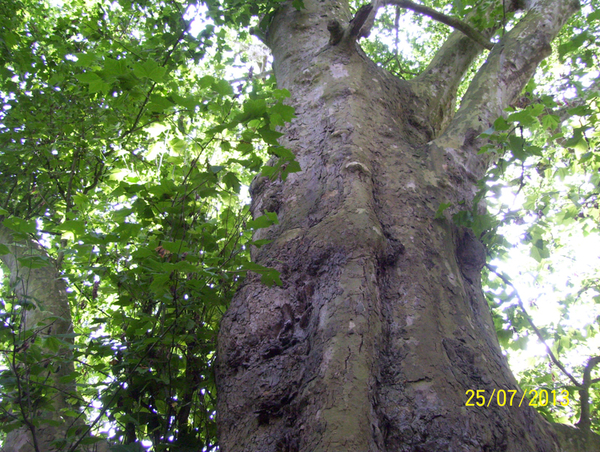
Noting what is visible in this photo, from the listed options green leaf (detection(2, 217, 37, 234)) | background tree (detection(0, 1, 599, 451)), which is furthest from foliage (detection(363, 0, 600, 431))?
green leaf (detection(2, 217, 37, 234))

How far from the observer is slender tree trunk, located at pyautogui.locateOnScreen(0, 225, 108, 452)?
Answer: 1.36 meters

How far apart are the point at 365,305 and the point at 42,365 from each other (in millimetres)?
1546

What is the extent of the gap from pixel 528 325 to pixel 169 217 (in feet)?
8.30

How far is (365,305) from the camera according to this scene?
1.21m

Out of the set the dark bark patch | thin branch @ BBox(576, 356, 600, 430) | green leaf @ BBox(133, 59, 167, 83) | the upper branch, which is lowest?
thin branch @ BBox(576, 356, 600, 430)

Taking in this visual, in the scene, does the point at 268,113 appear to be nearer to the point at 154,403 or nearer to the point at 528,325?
the point at 154,403

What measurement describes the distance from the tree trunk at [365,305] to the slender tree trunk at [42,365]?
2.20 ft

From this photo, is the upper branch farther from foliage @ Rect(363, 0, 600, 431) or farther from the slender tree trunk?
Answer: the slender tree trunk

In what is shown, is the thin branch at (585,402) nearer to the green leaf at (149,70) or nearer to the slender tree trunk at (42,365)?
the slender tree trunk at (42,365)

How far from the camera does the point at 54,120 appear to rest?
2.91m

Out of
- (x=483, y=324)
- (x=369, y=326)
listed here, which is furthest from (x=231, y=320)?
(x=483, y=324)

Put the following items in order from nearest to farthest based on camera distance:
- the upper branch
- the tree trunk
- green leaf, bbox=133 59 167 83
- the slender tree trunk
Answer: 1. the tree trunk
2. green leaf, bbox=133 59 167 83
3. the slender tree trunk
4. the upper branch

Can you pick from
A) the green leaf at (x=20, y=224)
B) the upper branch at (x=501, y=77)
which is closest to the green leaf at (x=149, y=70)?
the green leaf at (x=20, y=224)

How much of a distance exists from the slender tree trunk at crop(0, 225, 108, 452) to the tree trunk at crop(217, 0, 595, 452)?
67 centimetres
